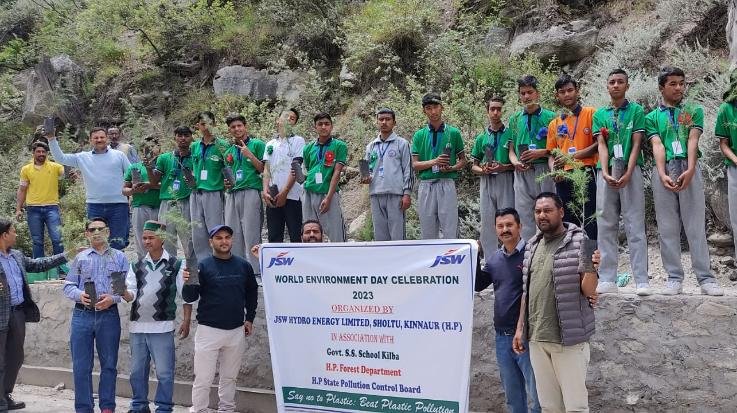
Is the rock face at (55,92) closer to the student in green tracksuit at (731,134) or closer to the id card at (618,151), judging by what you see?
the id card at (618,151)

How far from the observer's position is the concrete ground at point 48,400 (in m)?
7.66

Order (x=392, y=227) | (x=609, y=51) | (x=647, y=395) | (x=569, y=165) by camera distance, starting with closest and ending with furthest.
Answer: (x=647, y=395)
(x=569, y=165)
(x=392, y=227)
(x=609, y=51)

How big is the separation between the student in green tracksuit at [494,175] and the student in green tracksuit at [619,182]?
109 centimetres

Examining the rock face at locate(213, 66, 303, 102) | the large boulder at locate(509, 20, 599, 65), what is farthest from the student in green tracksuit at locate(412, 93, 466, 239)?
the rock face at locate(213, 66, 303, 102)

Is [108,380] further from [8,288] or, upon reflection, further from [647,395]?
[647,395]

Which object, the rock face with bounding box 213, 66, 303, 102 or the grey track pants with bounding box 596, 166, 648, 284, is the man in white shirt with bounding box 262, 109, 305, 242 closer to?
the grey track pants with bounding box 596, 166, 648, 284

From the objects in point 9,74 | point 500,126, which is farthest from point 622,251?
point 9,74

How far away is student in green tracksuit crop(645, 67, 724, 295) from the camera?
18.2 feet

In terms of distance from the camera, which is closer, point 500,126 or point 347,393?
point 347,393

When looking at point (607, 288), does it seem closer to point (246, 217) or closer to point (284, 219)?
point (284, 219)

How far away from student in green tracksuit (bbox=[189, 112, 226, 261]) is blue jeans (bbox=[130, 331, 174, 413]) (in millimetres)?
1402

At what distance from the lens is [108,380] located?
6770 millimetres

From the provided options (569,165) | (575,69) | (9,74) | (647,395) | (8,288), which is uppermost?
(9,74)

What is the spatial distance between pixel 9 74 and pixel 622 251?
16941 mm
